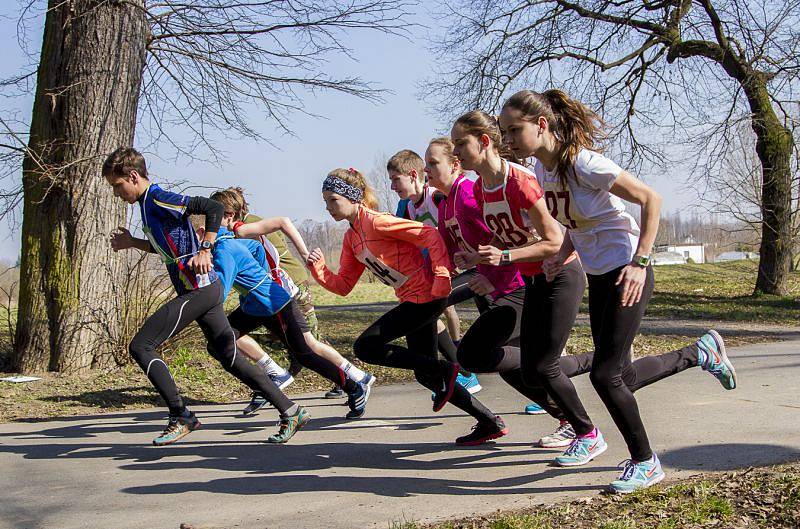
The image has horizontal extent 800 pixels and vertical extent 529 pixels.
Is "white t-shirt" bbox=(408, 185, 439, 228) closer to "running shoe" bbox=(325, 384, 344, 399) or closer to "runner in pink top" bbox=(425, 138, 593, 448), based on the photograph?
"runner in pink top" bbox=(425, 138, 593, 448)

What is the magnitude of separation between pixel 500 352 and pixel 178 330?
226 cm

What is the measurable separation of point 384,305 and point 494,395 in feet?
38.9

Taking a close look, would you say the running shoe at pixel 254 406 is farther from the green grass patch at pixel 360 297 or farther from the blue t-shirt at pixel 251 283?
the green grass patch at pixel 360 297

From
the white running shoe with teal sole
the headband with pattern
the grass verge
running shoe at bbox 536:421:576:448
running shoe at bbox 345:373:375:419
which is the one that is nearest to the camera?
running shoe at bbox 536:421:576:448

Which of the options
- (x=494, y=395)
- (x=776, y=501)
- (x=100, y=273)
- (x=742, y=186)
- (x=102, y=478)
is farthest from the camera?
(x=742, y=186)

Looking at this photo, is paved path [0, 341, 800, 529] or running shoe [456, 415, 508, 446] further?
running shoe [456, 415, 508, 446]

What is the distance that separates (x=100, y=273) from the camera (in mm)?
8961

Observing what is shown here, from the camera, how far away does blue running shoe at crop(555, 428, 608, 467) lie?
15.2ft

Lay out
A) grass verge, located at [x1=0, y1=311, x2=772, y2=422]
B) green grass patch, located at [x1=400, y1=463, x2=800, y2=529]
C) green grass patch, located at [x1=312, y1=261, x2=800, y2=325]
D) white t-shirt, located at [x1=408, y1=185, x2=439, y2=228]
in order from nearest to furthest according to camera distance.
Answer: green grass patch, located at [x1=400, y1=463, x2=800, y2=529], white t-shirt, located at [x1=408, y1=185, x2=439, y2=228], grass verge, located at [x1=0, y1=311, x2=772, y2=422], green grass patch, located at [x1=312, y1=261, x2=800, y2=325]

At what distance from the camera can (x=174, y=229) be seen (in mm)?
5957

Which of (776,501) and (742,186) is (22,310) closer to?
(776,501)

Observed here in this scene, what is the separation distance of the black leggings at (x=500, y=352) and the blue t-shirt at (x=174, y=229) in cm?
201

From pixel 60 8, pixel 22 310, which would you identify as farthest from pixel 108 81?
pixel 22 310

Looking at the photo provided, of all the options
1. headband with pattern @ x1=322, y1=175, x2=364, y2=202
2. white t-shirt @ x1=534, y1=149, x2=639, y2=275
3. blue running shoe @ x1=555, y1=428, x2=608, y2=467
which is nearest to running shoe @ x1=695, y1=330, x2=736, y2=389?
blue running shoe @ x1=555, y1=428, x2=608, y2=467
